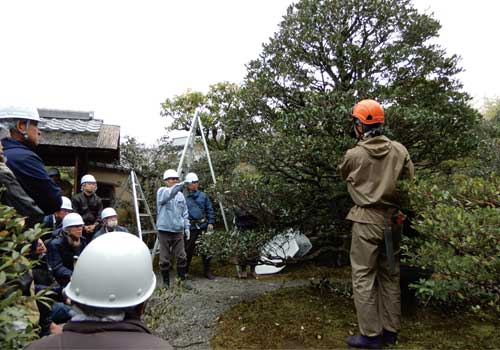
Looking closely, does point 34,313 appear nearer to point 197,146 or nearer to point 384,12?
point 384,12

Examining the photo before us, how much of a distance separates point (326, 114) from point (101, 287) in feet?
9.59

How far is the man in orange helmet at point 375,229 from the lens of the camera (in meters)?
3.07

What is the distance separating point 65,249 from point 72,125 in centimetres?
350

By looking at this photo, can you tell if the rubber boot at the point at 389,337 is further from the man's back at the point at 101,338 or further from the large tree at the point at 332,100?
the man's back at the point at 101,338

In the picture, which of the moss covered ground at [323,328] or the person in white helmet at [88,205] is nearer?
the moss covered ground at [323,328]

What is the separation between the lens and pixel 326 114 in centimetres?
373

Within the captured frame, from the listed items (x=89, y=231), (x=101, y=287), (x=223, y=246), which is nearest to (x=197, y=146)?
(x=89, y=231)

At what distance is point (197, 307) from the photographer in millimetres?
4750

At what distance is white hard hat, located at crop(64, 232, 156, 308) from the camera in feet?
4.94

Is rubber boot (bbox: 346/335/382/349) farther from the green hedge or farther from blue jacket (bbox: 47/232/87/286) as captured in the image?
blue jacket (bbox: 47/232/87/286)

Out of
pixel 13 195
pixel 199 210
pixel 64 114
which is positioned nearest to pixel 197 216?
pixel 199 210

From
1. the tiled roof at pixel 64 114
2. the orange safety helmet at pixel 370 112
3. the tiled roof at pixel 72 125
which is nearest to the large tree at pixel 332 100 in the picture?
the orange safety helmet at pixel 370 112

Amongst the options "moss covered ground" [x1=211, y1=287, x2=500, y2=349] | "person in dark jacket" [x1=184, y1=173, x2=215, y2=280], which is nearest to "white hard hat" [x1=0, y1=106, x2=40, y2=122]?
"moss covered ground" [x1=211, y1=287, x2=500, y2=349]

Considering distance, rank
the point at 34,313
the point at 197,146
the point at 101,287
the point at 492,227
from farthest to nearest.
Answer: the point at 197,146
the point at 34,313
the point at 492,227
the point at 101,287
